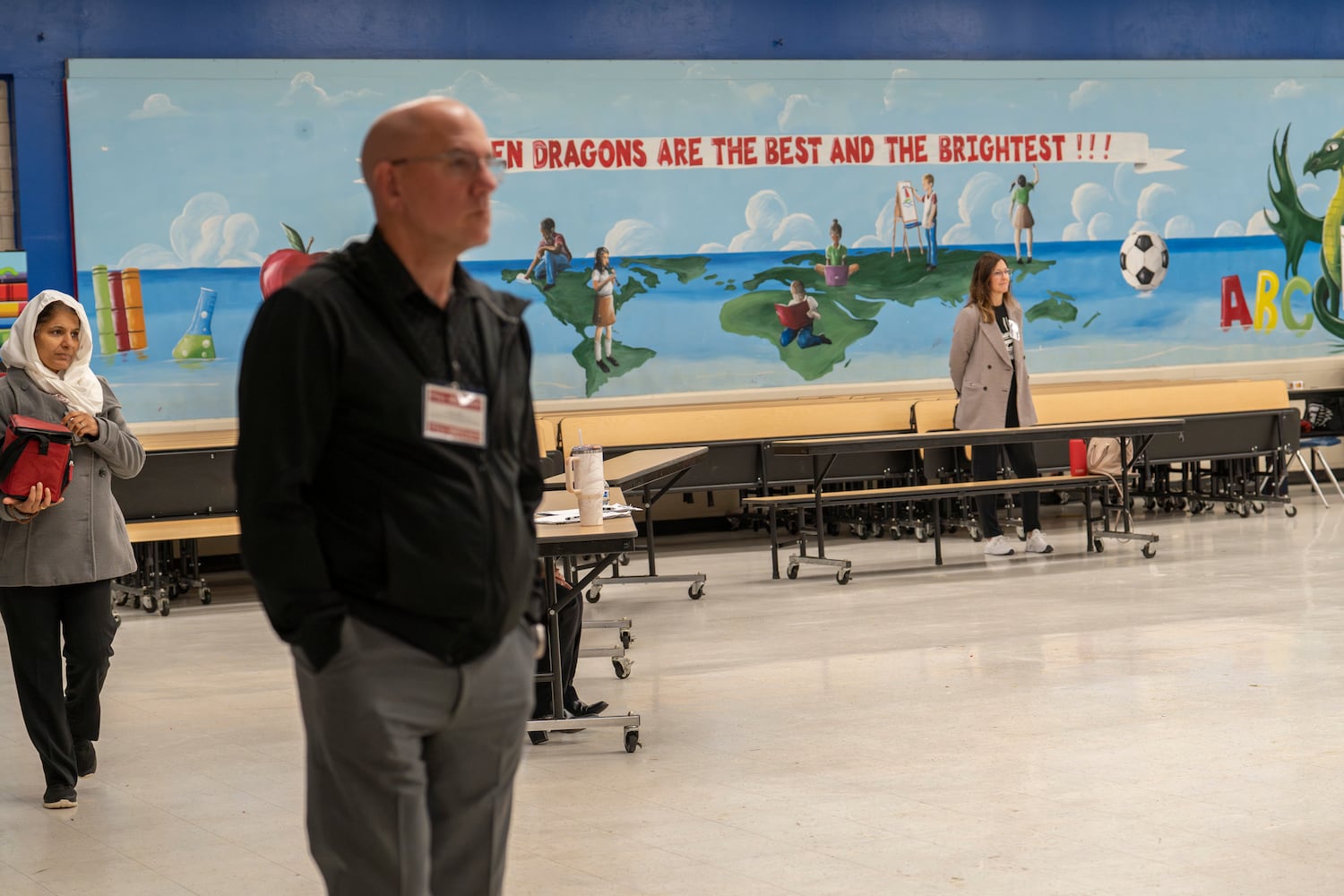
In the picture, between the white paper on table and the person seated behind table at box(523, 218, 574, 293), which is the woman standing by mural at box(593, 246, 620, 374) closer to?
the person seated behind table at box(523, 218, 574, 293)

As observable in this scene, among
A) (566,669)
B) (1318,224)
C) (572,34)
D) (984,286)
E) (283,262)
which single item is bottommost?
(566,669)

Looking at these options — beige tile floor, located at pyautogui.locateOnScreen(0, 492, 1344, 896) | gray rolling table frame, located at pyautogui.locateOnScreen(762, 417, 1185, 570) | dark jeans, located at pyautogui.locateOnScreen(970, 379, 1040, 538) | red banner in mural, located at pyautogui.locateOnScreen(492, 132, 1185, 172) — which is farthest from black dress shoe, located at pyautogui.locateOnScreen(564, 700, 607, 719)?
red banner in mural, located at pyautogui.locateOnScreen(492, 132, 1185, 172)

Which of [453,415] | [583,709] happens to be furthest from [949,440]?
[453,415]

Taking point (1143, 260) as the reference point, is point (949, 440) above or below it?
below

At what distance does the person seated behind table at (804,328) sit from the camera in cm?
1127

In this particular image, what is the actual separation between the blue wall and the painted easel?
3.64 ft

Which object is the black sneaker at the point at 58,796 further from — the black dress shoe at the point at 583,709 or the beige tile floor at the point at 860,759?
the black dress shoe at the point at 583,709

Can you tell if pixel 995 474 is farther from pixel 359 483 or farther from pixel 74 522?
pixel 359 483

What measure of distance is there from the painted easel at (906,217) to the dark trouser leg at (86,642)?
837 cm

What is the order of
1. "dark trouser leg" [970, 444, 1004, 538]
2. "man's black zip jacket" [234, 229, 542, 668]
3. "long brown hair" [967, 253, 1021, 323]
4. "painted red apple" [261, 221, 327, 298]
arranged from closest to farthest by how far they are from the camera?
"man's black zip jacket" [234, 229, 542, 668], "long brown hair" [967, 253, 1021, 323], "dark trouser leg" [970, 444, 1004, 538], "painted red apple" [261, 221, 327, 298]

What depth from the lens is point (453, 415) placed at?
1.81m

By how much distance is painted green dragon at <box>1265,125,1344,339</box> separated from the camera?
1247 centimetres

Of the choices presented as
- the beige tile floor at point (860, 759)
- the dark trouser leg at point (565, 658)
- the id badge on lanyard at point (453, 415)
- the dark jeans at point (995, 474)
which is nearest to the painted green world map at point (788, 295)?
the dark jeans at point (995, 474)

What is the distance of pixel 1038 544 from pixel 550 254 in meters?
4.30
